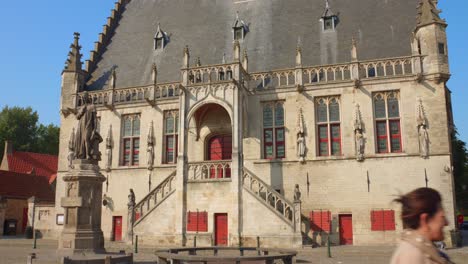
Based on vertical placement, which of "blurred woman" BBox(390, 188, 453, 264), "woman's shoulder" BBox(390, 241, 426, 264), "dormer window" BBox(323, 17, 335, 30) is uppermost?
"dormer window" BBox(323, 17, 335, 30)

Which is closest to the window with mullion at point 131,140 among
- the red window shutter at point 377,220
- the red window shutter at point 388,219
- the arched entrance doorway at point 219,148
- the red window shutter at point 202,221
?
the arched entrance doorway at point 219,148

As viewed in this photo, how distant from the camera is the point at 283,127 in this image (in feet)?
70.8

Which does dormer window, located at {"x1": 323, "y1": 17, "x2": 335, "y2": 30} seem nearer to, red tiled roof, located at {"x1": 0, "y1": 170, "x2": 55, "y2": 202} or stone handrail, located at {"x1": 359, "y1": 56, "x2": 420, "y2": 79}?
stone handrail, located at {"x1": 359, "y1": 56, "x2": 420, "y2": 79}

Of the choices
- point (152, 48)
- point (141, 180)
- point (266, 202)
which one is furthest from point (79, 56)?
point (266, 202)

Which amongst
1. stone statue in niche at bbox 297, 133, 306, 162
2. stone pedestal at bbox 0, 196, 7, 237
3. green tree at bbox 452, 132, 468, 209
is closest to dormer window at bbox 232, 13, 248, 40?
stone statue in niche at bbox 297, 133, 306, 162

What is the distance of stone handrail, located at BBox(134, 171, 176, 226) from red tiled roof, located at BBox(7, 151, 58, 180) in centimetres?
2369

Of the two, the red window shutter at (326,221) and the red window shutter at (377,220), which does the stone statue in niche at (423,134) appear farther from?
the red window shutter at (326,221)

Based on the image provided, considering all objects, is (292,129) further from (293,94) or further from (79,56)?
(79,56)

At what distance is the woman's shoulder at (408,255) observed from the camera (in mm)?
2295

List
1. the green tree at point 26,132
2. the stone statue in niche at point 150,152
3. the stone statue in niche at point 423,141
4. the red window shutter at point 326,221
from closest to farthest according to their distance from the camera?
the stone statue in niche at point 423,141 < the red window shutter at point 326,221 < the stone statue in niche at point 150,152 < the green tree at point 26,132

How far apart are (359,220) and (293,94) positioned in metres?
7.14

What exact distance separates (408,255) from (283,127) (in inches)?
762

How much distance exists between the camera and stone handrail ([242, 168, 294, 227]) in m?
18.0

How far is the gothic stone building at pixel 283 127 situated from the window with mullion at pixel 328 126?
0.17ft
